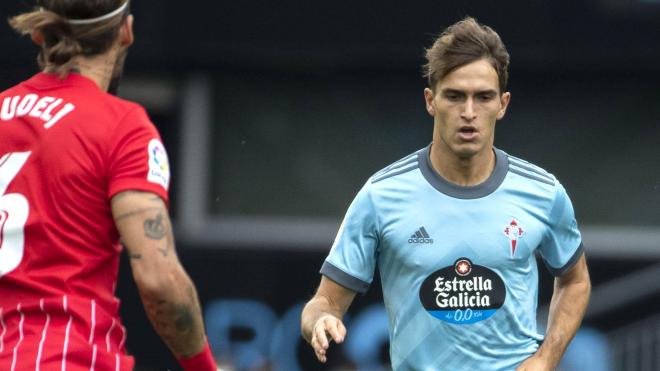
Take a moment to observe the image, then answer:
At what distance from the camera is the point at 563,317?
20.3 ft

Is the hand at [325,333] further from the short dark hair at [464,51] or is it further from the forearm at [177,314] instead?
the short dark hair at [464,51]

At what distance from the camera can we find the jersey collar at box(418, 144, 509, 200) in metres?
6.06

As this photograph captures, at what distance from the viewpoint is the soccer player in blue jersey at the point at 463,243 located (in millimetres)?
5910

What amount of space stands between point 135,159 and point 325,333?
1.40 metres

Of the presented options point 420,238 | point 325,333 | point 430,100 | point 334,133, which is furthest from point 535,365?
point 334,133

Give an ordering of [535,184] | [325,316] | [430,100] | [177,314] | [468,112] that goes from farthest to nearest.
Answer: [430,100], [535,184], [468,112], [325,316], [177,314]

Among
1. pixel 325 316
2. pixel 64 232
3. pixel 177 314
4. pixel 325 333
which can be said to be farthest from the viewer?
pixel 325 316

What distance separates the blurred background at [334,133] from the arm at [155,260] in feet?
31.0

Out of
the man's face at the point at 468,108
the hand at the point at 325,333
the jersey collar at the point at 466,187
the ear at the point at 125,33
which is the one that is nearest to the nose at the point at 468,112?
the man's face at the point at 468,108

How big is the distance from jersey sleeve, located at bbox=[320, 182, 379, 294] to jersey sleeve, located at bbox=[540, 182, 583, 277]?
70 centimetres

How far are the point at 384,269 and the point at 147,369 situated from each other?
8760mm

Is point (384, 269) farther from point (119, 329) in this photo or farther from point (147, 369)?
point (147, 369)

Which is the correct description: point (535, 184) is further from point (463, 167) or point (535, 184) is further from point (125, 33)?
point (125, 33)

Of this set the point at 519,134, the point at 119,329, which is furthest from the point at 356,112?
the point at 119,329
